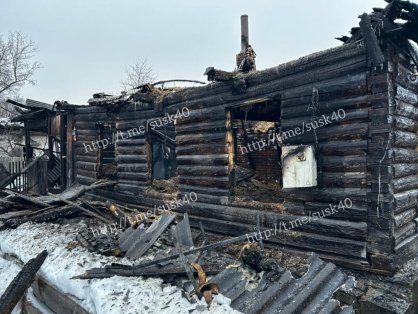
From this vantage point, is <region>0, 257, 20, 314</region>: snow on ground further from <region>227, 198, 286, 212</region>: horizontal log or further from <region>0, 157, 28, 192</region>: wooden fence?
<region>0, 157, 28, 192</region>: wooden fence

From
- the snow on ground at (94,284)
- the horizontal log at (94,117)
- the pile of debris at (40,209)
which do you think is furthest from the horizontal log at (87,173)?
the snow on ground at (94,284)

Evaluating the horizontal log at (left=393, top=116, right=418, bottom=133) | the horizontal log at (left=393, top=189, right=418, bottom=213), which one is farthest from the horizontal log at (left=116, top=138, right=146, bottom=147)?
the horizontal log at (left=393, top=189, right=418, bottom=213)

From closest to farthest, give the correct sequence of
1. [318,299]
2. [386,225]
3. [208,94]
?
[318,299] < [386,225] < [208,94]

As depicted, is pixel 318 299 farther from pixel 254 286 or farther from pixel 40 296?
pixel 40 296

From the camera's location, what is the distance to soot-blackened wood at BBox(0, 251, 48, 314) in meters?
4.70

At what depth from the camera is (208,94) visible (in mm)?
7148

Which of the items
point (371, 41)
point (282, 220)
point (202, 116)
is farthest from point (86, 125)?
point (371, 41)

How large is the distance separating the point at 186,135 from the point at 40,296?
4601 millimetres

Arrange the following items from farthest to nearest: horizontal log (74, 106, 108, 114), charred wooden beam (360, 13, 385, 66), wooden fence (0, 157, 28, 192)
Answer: wooden fence (0, 157, 28, 192) < horizontal log (74, 106, 108, 114) < charred wooden beam (360, 13, 385, 66)

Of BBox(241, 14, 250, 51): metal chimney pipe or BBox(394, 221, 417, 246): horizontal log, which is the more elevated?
BBox(241, 14, 250, 51): metal chimney pipe

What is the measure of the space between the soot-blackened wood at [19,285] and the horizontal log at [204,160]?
3697 millimetres

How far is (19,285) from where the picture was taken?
4.99 meters

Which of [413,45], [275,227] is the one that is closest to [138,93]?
[275,227]

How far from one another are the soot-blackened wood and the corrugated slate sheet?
10.8 ft
